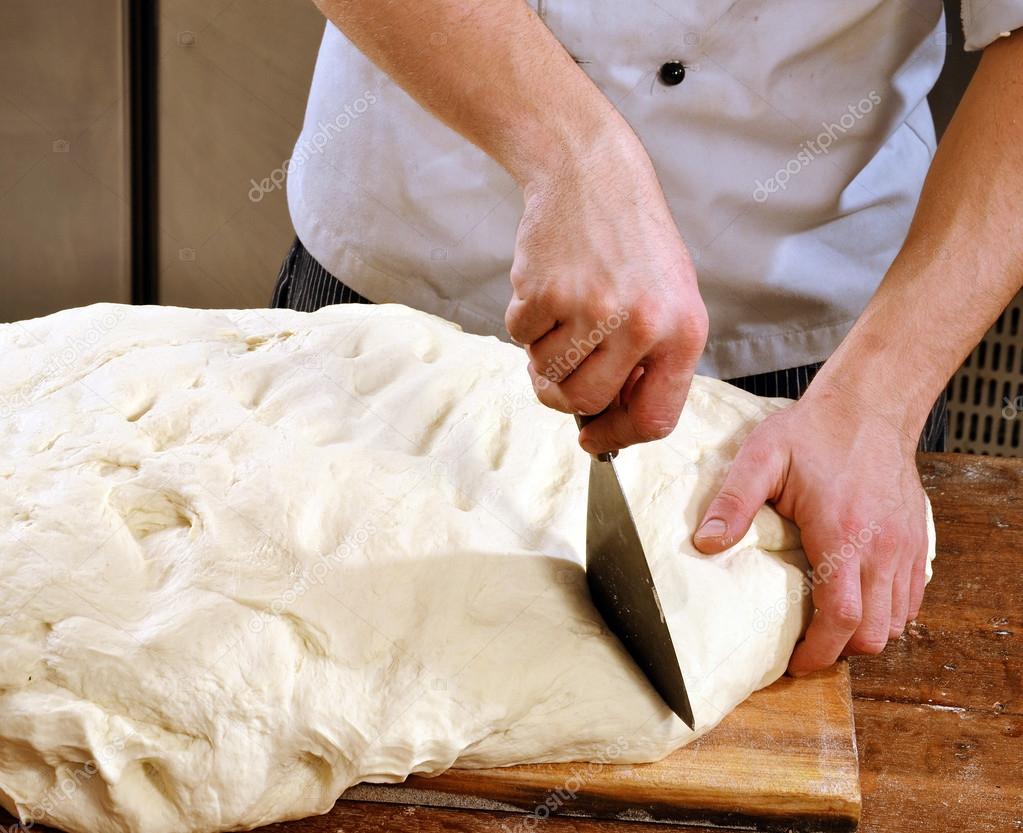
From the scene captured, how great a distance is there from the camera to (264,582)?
3.74 ft

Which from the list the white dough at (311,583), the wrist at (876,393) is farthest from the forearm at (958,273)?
the white dough at (311,583)

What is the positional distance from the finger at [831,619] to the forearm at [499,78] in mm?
594

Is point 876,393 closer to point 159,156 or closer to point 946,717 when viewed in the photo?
point 946,717

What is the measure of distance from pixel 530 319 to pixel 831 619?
0.55m

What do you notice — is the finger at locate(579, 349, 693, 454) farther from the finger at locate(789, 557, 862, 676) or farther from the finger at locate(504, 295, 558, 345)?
the finger at locate(789, 557, 862, 676)

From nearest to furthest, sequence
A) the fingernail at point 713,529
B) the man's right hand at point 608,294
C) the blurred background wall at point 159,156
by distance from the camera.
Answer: the man's right hand at point 608,294 < the fingernail at point 713,529 < the blurred background wall at point 159,156

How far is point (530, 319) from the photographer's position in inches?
40.9

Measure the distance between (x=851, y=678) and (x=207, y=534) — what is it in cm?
84

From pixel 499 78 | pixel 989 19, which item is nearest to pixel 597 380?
pixel 499 78

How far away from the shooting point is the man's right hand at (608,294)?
1.00m

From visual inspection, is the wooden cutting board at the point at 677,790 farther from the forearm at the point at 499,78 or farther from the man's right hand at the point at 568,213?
the forearm at the point at 499,78

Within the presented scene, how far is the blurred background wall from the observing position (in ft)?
9.01

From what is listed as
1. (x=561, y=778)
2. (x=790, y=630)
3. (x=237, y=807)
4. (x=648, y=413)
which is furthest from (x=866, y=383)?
(x=237, y=807)

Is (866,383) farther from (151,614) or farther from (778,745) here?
(151,614)
